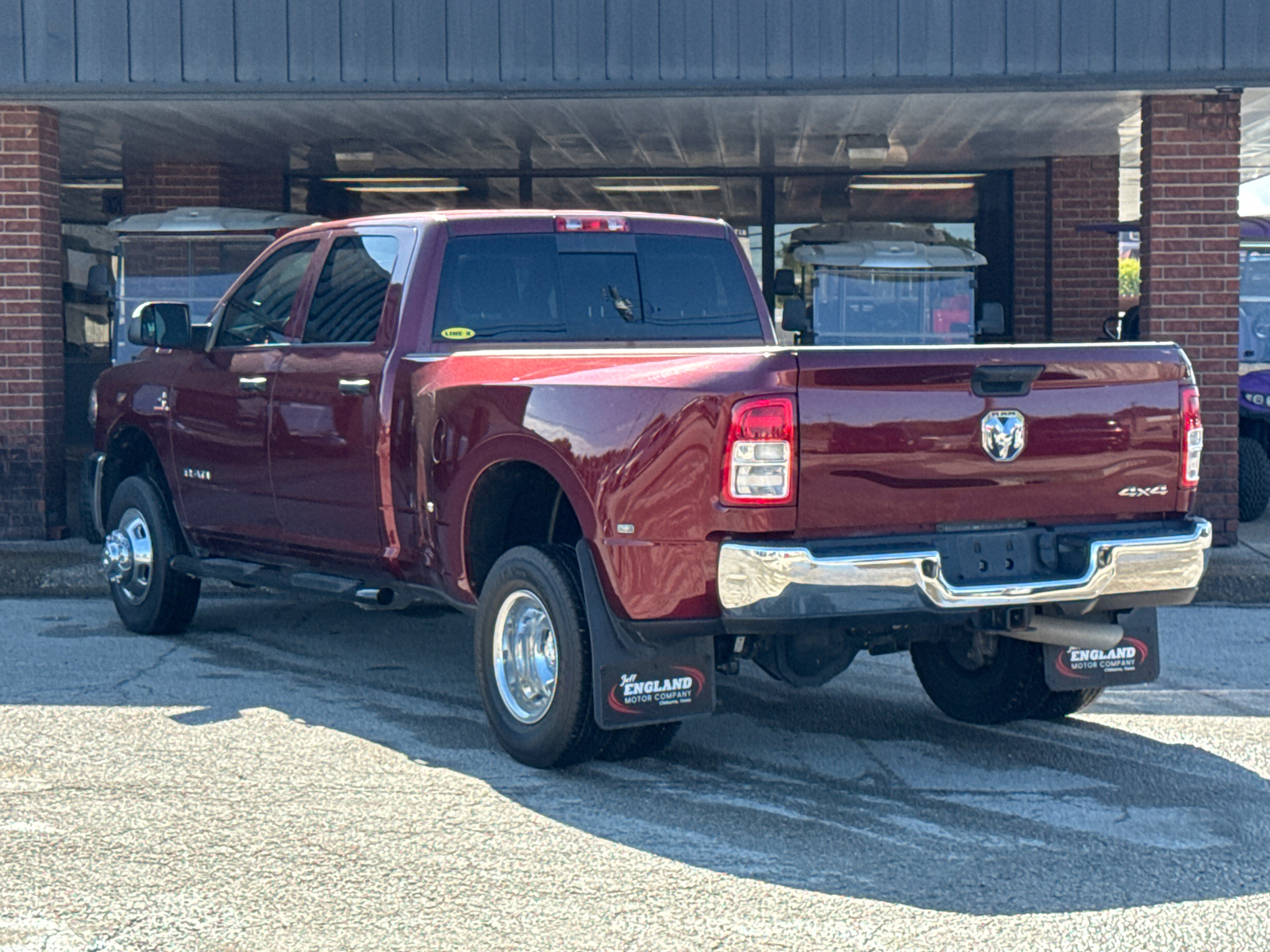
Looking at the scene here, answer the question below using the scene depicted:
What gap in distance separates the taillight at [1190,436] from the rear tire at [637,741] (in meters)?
1.96

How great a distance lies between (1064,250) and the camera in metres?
16.7

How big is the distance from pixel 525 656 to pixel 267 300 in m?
2.78

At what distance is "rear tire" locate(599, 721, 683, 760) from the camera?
6.05m

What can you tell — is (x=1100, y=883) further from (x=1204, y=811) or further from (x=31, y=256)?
(x=31, y=256)

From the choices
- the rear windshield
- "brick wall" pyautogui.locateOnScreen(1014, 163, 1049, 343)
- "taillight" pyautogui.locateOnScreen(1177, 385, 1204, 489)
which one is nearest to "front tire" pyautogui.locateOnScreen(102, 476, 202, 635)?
the rear windshield

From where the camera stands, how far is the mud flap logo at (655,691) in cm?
568

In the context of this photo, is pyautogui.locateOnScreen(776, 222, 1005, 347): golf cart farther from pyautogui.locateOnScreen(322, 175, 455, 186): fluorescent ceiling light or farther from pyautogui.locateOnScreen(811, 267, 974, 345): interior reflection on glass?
pyautogui.locateOnScreen(322, 175, 455, 186): fluorescent ceiling light

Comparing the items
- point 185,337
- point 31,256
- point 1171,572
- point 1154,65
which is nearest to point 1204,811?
point 1171,572

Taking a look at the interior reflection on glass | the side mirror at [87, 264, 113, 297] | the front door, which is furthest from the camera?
the interior reflection on glass

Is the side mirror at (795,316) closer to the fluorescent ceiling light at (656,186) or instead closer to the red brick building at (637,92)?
the red brick building at (637,92)

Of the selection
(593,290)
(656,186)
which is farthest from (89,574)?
(656,186)

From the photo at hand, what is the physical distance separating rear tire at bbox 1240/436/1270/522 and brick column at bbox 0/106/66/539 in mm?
8825

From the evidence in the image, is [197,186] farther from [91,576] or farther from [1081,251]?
[1081,251]

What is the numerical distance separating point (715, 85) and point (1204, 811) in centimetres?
729
